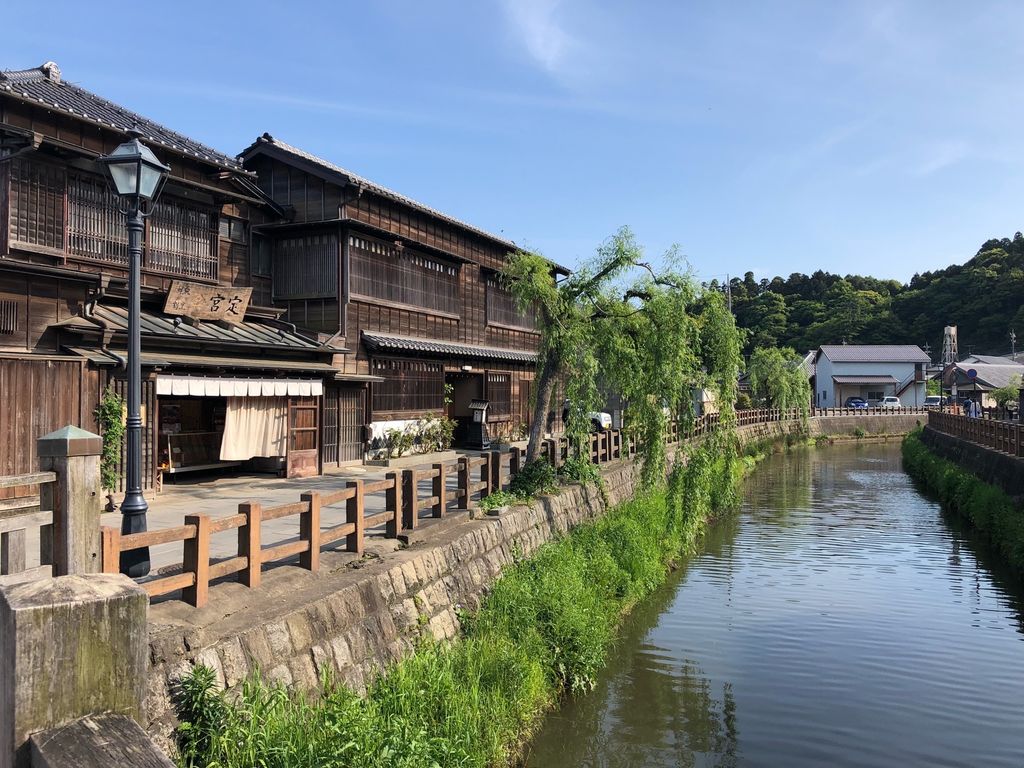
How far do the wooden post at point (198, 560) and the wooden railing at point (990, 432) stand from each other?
794 inches

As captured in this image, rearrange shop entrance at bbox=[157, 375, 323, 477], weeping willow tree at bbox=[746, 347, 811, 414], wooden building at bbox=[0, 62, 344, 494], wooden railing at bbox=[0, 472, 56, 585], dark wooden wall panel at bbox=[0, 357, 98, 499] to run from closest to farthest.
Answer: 1. wooden railing at bbox=[0, 472, 56, 585]
2. dark wooden wall panel at bbox=[0, 357, 98, 499]
3. wooden building at bbox=[0, 62, 344, 494]
4. shop entrance at bbox=[157, 375, 323, 477]
5. weeping willow tree at bbox=[746, 347, 811, 414]

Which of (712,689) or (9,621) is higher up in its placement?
(9,621)

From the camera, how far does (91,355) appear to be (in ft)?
38.3

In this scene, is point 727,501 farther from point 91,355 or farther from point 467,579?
point 91,355

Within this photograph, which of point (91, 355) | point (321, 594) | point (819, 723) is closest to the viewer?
point (321, 594)

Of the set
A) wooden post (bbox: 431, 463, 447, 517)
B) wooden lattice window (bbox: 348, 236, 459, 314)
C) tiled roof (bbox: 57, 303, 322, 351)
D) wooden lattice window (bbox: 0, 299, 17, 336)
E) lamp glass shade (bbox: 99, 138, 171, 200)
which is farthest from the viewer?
wooden lattice window (bbox: 348, 236, 459, 314)

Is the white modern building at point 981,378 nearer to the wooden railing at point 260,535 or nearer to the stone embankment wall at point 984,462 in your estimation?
the stone embankment wall at point 984,462

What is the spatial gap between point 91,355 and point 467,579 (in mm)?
7588

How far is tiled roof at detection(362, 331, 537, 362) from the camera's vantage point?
61.8 ft

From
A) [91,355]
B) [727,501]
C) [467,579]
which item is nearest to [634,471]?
[727,501]

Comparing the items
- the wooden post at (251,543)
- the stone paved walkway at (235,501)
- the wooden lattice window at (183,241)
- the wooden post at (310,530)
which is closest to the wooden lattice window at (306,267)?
the wooden lattice window at (183,241)

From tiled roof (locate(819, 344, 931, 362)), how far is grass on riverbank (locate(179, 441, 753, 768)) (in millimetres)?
65802

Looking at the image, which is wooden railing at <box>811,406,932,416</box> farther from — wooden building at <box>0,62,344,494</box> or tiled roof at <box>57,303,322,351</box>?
wooden building at <box>0,62,344,494</box>

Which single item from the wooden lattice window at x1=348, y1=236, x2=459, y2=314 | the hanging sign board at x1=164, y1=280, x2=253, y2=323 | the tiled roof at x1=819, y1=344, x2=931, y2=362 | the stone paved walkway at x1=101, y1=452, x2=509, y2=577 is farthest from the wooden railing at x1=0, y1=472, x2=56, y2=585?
the tiled roof at x1=819, y1=344, x2=931, y2=362
